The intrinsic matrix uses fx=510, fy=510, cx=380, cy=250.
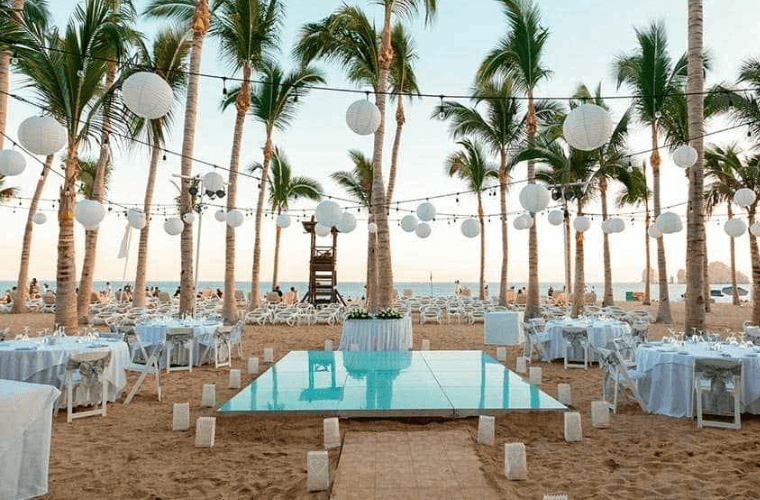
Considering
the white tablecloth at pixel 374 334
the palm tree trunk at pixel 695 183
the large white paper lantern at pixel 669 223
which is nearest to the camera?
the large white paper lantern at pixel 669 223

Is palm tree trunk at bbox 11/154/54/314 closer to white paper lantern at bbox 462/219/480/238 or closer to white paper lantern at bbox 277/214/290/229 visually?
white paper lantern at bbox 277/214/290/229

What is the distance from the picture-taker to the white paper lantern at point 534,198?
9172mm

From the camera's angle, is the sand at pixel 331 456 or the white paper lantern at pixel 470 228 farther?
the white paper lantern at pixel 470 228

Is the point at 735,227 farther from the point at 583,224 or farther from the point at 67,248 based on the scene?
the point at 67,248

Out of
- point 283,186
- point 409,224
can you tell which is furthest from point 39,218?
point 409,224

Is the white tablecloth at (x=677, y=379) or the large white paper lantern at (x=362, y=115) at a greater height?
the large white paper lantern at (x=362, y=115)

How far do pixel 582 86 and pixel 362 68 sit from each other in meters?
10.1

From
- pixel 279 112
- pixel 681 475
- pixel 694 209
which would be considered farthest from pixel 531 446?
pixel 279 112

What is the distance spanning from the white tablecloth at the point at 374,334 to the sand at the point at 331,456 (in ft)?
15.0

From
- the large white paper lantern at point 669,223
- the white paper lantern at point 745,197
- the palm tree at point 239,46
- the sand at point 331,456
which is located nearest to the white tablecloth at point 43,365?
the sand at point 331,456

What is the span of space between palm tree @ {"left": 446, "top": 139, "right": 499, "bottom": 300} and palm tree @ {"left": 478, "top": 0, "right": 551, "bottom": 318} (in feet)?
13.5

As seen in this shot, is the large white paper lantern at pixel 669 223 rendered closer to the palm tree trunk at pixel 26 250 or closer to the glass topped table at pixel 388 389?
the glass topped table at pixel 388 389

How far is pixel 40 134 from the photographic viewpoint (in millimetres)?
5738

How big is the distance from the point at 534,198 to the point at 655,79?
7397mm
